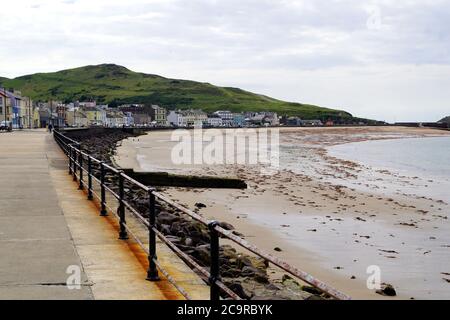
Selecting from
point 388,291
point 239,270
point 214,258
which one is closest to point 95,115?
point 239,270

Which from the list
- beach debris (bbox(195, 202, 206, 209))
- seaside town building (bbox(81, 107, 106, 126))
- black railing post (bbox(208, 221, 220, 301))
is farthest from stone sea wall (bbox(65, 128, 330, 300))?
seaside town building (bbox(81, 107, 106, 126))

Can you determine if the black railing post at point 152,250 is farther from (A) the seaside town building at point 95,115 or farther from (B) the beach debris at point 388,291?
(A) the seaside town building at point 95,115

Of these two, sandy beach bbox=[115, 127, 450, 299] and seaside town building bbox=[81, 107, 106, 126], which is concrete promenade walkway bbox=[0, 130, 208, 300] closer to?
sandy beach bbox=[115, 127, 450, 299]

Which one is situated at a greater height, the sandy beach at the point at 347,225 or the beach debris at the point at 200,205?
the beach debris at the point at 200,205

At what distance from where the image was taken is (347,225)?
17750 millimetres

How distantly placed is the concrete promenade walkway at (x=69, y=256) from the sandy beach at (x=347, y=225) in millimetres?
3825

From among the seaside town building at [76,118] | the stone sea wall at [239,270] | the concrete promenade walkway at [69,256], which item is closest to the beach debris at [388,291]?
the stone sea wall at [239,270]

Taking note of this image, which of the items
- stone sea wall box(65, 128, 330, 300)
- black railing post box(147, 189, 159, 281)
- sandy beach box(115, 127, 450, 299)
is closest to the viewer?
black railing post box(147, 189, 159, 281)

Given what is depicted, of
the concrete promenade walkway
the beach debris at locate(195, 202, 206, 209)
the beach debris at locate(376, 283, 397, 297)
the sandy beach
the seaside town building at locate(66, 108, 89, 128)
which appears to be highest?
the seaside town building at locate(66, 108, 89, 128)

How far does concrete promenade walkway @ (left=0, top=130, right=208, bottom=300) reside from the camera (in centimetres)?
617

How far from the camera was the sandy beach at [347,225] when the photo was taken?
1188cm

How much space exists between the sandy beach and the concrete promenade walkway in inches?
151

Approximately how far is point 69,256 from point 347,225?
11.7 m

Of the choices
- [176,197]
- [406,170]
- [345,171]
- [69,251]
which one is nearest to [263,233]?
[176,197]
